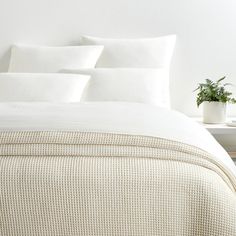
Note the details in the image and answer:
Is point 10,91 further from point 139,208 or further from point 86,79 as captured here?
point 139,208

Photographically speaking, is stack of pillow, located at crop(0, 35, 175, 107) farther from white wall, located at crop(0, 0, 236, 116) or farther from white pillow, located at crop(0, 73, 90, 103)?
white wall, located at crop(0, 0, 236, 116)

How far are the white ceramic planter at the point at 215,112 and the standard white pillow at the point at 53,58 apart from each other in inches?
32.3

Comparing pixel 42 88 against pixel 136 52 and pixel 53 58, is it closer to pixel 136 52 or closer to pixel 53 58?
pixel 53 58

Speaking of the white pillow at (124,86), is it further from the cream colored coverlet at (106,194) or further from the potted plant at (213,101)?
the cream colored coverlet at (106,194)

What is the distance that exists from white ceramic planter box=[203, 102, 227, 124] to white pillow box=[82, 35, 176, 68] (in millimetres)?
412

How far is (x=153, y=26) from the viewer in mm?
4008

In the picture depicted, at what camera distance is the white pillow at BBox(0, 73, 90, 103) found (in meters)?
3.37

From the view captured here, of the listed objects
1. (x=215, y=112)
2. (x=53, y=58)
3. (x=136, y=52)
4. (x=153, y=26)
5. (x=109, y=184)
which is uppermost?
(x=109, y=184)

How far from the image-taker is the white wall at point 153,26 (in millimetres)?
4000

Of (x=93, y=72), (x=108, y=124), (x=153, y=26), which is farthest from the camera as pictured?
(x=153, y=26)

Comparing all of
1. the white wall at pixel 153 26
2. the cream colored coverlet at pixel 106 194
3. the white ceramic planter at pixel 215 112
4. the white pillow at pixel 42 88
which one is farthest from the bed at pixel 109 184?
the white wall at pixel 153 26

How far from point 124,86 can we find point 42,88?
50cm

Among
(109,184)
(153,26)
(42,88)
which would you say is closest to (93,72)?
(42,88)

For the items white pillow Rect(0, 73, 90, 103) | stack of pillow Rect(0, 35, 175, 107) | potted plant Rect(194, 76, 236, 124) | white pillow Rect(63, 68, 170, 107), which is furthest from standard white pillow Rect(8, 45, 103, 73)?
potted plant Rect(194, 76, 236, 124)
